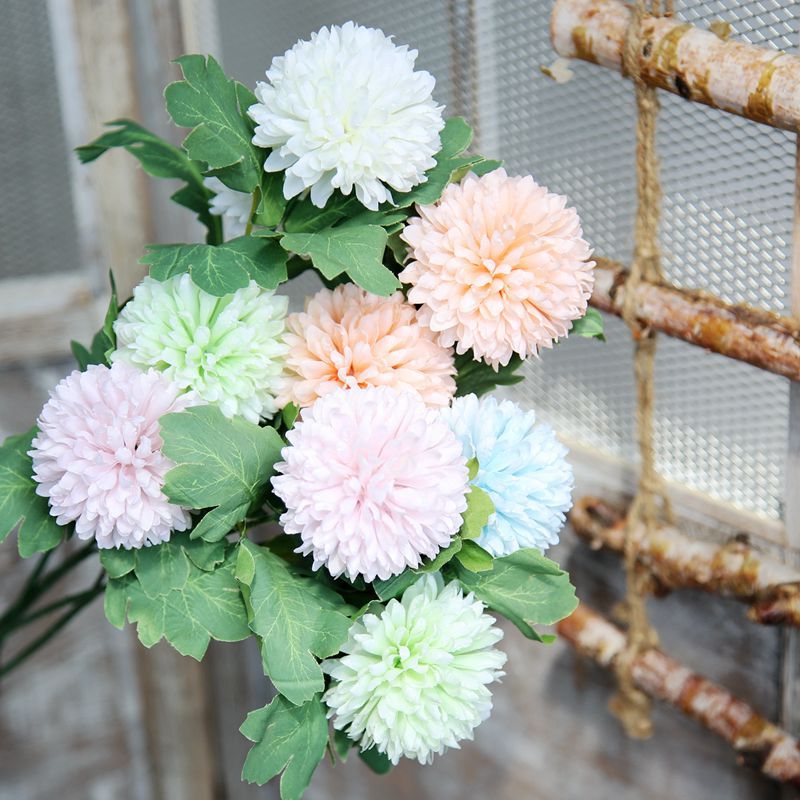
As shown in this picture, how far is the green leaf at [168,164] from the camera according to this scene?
64 cm

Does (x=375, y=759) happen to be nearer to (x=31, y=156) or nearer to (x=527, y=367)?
(x=527, y=367)

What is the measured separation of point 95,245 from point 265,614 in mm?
701

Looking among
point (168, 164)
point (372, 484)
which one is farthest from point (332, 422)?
point (168, 164)

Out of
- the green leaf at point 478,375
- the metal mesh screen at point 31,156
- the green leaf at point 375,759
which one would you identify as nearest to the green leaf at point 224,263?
the green leaf at point 478,375

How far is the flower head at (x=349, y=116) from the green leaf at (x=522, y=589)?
204 mm

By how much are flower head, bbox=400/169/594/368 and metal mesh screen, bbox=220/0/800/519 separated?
0.67ft

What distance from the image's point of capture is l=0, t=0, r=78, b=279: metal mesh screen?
1.03 m

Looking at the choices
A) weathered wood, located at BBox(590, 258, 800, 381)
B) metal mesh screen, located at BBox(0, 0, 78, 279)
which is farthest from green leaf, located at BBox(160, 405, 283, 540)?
metal mesh screen, located at BBox(0, 0, 78, 279)

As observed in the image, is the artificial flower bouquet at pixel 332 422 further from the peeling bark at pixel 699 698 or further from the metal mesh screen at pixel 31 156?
the metal mesh screen at pixel 31 156

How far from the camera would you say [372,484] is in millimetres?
469

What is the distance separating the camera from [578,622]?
Answer: 0.83 m

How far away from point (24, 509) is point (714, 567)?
1.50 ft

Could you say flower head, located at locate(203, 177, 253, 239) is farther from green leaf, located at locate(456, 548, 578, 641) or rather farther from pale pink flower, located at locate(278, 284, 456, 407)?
green leaf, located at locate(456, 548, 578, 641)

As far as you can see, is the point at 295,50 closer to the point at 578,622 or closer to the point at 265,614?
the point at 265,614
